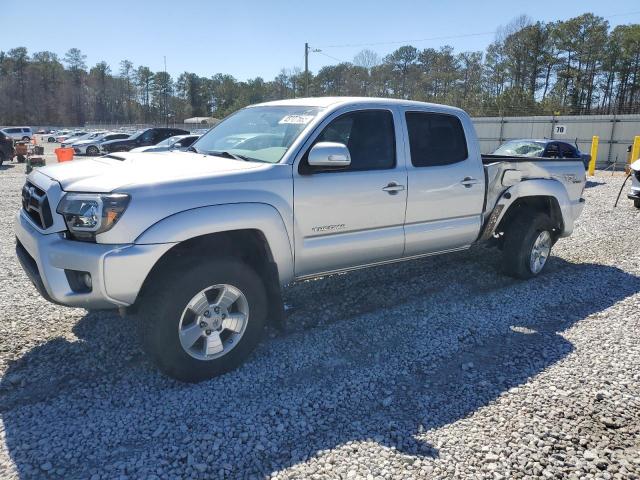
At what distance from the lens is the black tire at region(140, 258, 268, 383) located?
3125 mm

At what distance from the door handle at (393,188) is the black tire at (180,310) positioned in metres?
1.40

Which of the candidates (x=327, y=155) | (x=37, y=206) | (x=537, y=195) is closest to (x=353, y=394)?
(x=327, y=155)

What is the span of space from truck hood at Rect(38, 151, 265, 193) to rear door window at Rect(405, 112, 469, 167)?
1.61 meters

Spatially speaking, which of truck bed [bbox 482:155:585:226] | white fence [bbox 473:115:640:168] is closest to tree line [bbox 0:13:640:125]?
white fence [bbox 473:115:640:168]

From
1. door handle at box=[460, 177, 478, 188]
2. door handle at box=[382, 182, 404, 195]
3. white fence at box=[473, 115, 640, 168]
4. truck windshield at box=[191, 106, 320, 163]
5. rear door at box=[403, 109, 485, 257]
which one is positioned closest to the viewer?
truck windshield at box=[191, 106, 320, 163]

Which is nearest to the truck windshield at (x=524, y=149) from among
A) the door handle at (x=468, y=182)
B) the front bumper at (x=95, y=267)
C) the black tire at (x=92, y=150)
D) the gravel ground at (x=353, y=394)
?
the gravel ground at (x=353, y=394)

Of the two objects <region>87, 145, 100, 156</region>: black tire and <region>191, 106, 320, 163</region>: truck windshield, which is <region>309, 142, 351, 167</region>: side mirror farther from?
<region>87, 145, 100, 156</region>: black tire

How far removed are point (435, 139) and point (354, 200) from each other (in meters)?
1.27

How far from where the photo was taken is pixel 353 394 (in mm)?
3279

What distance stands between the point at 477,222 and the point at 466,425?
2.51m

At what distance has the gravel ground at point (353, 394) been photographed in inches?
103

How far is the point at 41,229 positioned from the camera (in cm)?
323

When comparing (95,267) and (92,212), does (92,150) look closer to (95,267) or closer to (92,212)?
(92,212)

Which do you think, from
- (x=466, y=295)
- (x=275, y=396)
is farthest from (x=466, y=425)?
(x=466, y=295)
